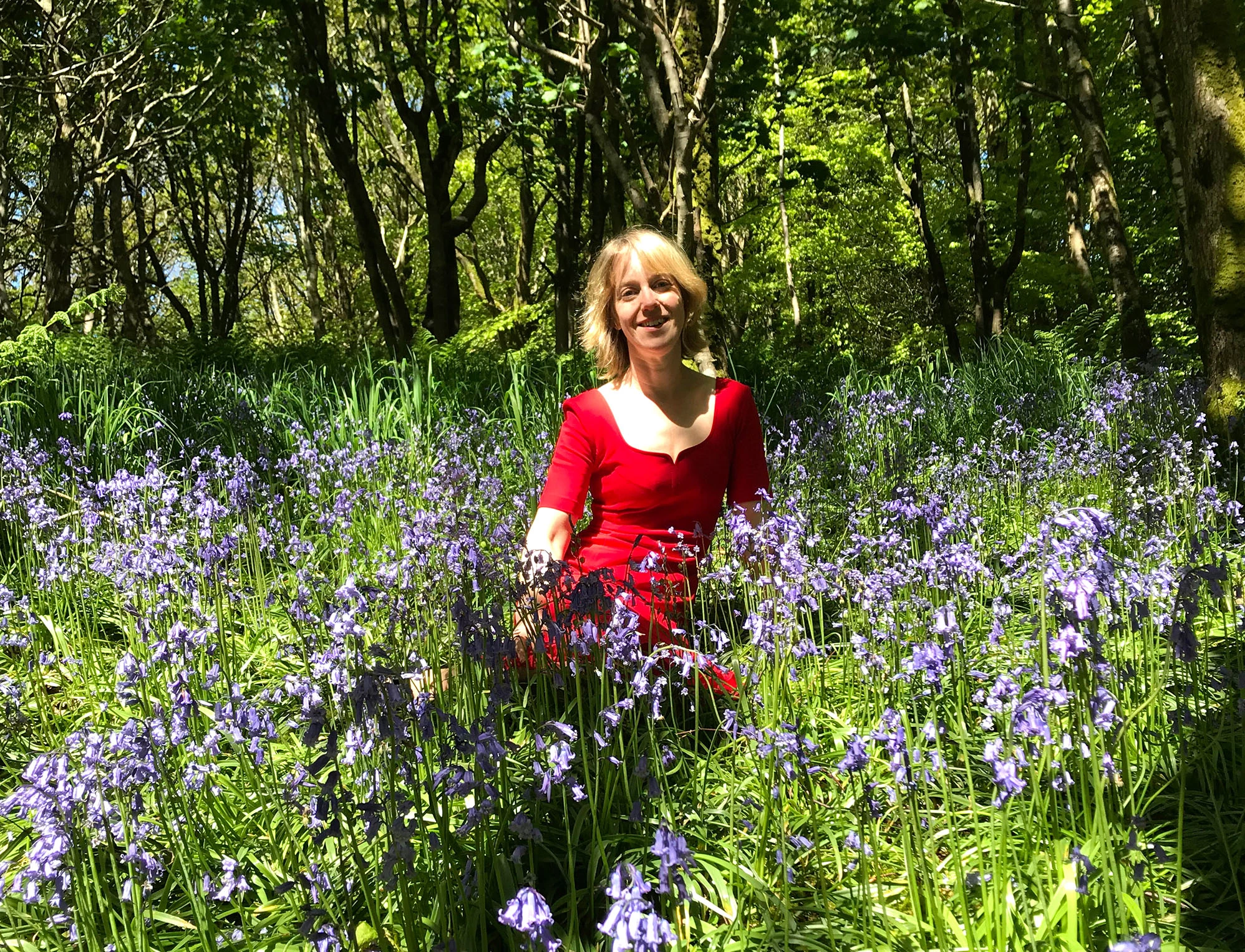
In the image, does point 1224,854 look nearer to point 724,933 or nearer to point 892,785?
point 892,785

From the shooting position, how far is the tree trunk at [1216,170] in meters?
4.37

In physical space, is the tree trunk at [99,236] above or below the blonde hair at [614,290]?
above

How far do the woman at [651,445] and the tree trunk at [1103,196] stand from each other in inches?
211

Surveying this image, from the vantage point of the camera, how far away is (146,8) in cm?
1365

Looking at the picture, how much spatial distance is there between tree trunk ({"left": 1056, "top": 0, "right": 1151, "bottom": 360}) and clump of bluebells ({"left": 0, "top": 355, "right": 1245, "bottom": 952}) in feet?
13.4

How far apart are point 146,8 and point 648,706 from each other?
51.1 feet

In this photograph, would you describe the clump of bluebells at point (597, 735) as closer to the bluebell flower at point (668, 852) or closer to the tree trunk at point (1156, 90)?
the bluebell flower at point (668, 852)

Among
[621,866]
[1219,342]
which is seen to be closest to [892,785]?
[621,866]

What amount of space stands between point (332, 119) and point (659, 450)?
31.3 feet

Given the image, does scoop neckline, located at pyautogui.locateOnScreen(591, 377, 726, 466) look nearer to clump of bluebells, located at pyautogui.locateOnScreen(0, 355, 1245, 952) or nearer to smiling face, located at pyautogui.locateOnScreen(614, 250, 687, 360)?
smiling face, located at pyautogui.locateOnScreen(614, 250, 687, 360)

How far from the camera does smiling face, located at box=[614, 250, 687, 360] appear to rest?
10.6ft

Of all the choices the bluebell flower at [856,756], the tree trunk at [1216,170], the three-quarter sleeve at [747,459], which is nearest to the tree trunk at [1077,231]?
the tree trunk at [1216,170]

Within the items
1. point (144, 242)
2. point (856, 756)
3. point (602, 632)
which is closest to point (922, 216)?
point (602, 632)

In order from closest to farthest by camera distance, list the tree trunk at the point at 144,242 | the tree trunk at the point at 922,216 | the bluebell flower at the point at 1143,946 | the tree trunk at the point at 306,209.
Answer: the bluebell flower at the point at 1143,946
the tree trunk at the point at 922,216
the tree trunk at the point at 144,242
the tree trunk at the point at 306,209
